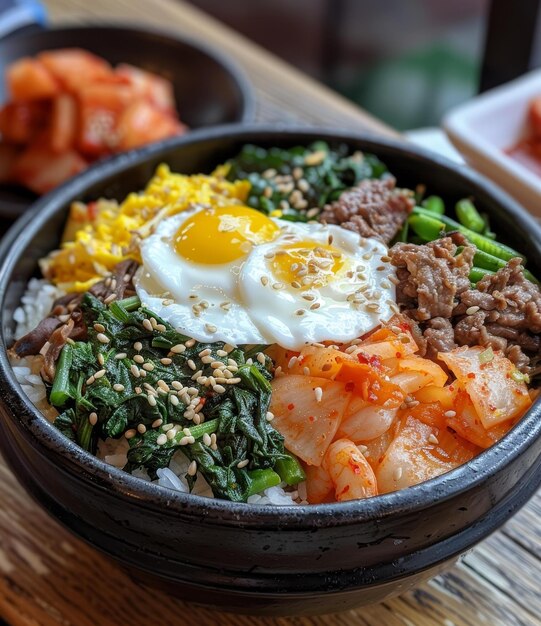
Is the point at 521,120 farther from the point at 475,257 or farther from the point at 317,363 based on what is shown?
the point at 317,363

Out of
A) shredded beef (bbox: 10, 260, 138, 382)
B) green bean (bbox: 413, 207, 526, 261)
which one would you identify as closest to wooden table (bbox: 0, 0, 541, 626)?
shredded beef (bbox: 10, 260, 138, 382)

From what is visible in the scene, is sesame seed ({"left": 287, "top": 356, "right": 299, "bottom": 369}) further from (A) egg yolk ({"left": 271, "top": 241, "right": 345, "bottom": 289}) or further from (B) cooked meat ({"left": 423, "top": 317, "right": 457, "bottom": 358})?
(B) cooked meat ({"left": 423, "top": 317, "right": 457, "bottom": 358})

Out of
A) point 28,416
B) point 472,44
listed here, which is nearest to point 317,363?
point 28,416

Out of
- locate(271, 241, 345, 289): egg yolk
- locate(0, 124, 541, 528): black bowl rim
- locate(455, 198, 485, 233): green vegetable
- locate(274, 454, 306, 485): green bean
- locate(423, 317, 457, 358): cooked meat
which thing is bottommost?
locate(274, 454, 306, 485): green bean

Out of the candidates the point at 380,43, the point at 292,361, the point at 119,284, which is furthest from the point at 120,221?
the point at 380,43

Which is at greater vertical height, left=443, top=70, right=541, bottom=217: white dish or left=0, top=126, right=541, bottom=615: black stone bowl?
left=443, top=70, right=541, bottom=217: white dish

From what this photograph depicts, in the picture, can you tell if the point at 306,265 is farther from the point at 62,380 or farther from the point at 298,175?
the point at 62,380

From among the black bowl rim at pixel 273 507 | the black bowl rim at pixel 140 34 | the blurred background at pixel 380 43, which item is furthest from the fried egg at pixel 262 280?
the blurred background at pixel 380 43
